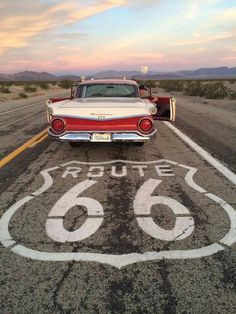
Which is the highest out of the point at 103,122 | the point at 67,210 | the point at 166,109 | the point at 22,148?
the point at 103,122

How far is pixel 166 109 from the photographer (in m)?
8.74

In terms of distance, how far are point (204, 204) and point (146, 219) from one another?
88cm

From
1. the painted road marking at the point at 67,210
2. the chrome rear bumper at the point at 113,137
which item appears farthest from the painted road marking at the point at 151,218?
the chrome rear bumper at the point at 113,137

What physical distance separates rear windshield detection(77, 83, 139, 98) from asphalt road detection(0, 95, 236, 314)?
1978mm

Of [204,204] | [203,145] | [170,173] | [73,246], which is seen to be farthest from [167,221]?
[203,145]

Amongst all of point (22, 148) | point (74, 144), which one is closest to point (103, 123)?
point (74, 144)

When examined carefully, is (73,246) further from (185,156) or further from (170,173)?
(185,156)

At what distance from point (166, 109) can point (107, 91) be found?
1341 mm

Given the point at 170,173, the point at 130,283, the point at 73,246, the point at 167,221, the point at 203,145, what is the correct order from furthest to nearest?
the point at 203,145, the point at 170,173, the point at 167,221, the point at 73,246, the point at 130,283

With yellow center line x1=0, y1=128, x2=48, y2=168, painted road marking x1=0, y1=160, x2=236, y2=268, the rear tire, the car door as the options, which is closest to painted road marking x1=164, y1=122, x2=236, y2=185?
painted road marking x1=0, y1=160, x2=236, y2=268

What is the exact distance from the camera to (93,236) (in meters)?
4.03

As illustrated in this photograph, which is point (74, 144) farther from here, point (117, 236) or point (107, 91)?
point (117, 236)

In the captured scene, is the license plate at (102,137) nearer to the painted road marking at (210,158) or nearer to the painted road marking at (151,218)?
the painted road marking at (151,218)

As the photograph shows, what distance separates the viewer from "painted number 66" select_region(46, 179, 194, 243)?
4.05 m
